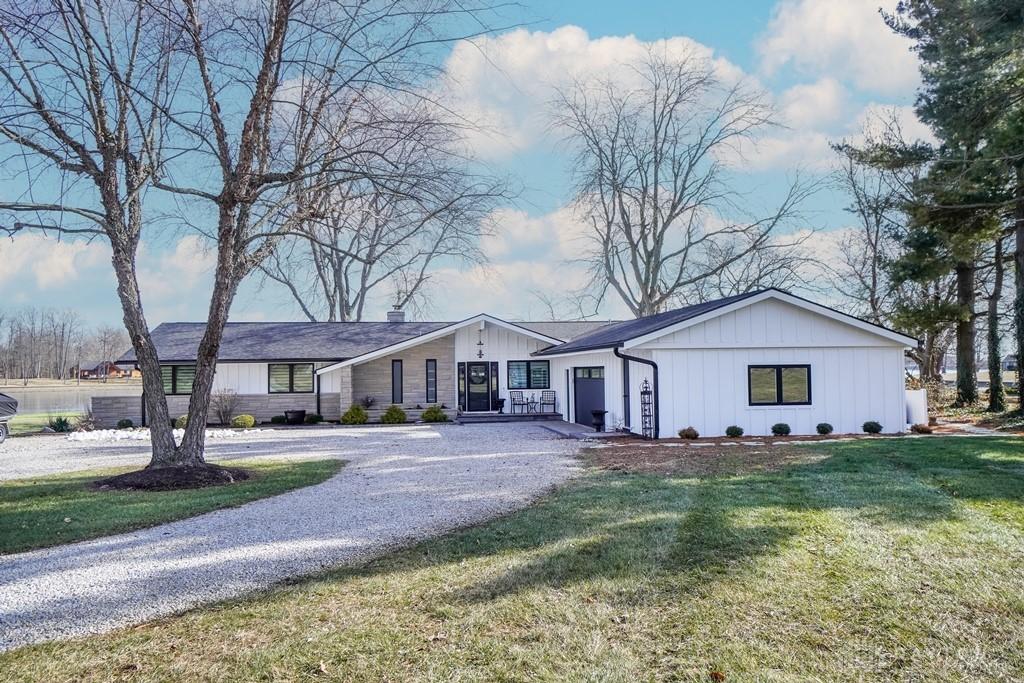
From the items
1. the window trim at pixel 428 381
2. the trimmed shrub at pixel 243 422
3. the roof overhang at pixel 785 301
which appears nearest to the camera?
the roof overhang at pixel 785 301

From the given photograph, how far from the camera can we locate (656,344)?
15.2 meters

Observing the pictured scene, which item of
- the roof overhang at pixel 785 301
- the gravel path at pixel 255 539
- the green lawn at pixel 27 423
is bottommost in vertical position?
the gravel path at pixel 255 539

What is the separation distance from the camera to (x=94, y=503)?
866cm

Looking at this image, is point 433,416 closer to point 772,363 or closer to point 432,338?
point 432,338

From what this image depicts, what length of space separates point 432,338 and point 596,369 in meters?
6.92

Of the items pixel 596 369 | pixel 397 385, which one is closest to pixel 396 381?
pixel 397 385

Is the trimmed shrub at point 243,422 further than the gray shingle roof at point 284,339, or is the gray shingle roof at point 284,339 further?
the gray shingle roof at point 284,339

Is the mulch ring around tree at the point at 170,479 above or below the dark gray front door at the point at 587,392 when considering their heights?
below

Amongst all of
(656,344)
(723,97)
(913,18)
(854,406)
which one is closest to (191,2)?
(656,344)

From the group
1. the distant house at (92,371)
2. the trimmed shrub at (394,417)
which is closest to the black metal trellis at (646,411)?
the trimmed shrub at (394,417)

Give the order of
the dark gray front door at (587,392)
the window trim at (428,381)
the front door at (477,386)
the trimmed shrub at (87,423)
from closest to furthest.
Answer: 1. the dark gray front door at (587,392)
2. the trimmed shrub at (87,423)
3. the window trim at (428,381)
4. the front door at (477,386)

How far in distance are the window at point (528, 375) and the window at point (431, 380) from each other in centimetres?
264

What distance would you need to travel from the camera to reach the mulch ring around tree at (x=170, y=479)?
1000cm

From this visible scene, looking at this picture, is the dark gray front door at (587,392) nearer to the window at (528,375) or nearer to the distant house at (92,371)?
the window at (528,375)
